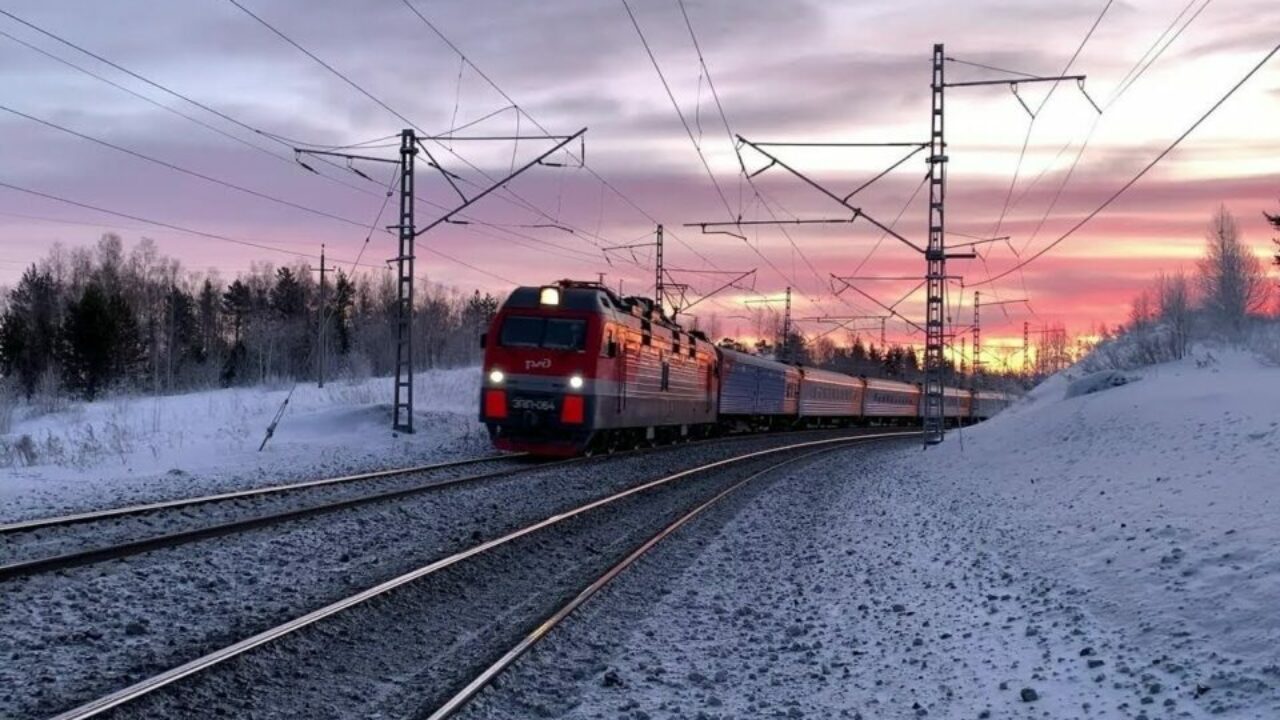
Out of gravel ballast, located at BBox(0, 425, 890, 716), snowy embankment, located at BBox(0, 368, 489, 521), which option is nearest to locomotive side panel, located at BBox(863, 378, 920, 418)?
snowy embankment, located at BBox(0, 368, 489, 521)

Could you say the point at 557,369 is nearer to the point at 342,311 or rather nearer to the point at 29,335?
the point at 29,335

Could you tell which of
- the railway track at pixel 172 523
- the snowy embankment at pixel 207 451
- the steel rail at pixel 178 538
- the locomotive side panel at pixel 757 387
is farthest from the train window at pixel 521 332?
the locomotive side panel at pixel 757 387

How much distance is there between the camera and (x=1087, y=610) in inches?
303

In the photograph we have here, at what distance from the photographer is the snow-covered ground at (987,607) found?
6305 millimetres

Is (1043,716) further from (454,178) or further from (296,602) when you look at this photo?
(454,178)

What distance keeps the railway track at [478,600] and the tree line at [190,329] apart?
51346 mm

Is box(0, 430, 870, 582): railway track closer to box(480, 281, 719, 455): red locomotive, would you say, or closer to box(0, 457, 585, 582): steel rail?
box(0, 457, 585, 582): steel rail

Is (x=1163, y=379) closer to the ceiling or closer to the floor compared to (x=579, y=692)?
closer to the ceiling

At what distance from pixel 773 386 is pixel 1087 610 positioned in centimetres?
4010

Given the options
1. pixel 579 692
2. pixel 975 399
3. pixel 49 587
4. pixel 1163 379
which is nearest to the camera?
pixel 579 692

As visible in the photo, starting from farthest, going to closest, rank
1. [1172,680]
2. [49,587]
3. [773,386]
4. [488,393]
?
1. [773,386]
2. [488,393]
3. [49,587]
4. [1172,680]

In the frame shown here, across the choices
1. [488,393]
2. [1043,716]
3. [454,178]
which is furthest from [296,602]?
[454,178]

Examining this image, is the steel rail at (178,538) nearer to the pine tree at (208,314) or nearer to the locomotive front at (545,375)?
the locomotive front at (545,375)

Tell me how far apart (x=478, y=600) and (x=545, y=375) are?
45.0 feet
